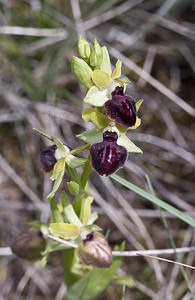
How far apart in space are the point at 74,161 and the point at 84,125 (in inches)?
42.1

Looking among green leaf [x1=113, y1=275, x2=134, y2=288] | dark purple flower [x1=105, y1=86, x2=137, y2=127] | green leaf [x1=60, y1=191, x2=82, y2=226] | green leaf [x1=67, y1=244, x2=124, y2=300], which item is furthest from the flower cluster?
green leaf [x1=113, y1=275, x2=134, y2=288]

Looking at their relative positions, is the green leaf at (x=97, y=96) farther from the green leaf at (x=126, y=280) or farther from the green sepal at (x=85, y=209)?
the green leaf at (x=126, y=280)

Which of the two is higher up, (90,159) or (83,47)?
(83,47)

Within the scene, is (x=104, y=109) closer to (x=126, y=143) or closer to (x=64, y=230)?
(x=126, y=143)

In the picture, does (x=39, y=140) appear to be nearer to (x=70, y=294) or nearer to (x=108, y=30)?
(x=108, y=30)

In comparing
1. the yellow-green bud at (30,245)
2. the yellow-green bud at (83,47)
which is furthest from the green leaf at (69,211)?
the yellow-green bud at (83,47)

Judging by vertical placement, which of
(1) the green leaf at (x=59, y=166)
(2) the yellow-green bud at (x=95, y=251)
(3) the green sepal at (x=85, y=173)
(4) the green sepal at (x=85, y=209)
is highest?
(1) the green leaf at (x=59, y=166)

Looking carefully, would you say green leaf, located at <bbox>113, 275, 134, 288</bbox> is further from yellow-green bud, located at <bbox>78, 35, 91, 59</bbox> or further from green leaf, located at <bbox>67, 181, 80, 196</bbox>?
yellow-green bud, located at <bbox>78, 35, 91, 59</bbox>

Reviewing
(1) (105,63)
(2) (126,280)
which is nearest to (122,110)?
(1) (105,63)

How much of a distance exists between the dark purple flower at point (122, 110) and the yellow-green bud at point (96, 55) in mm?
153

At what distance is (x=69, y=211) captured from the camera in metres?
1.77

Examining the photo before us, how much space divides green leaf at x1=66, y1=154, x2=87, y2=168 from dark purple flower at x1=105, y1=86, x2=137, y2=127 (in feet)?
0.72

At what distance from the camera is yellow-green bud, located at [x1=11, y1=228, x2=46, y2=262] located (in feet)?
6.21

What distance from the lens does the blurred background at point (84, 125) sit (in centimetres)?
249
